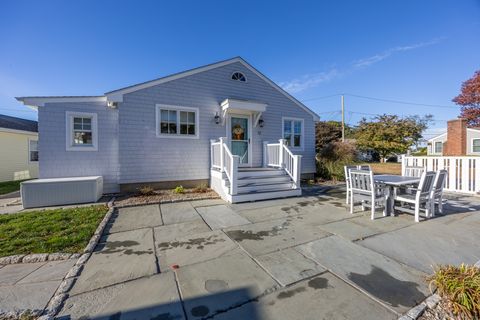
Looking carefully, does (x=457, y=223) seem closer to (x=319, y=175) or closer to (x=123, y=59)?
(x=319, y=175)

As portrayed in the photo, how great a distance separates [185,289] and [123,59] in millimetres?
10823

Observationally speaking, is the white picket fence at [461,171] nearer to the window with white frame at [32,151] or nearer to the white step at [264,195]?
the white step at [264,195]

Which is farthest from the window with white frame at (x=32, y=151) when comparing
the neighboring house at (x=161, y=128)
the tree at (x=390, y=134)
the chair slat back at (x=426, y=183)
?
the tree at (x=390, y=134)

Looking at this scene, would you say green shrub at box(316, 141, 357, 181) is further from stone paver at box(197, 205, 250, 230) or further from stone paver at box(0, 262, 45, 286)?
stone paver at box(0, 262, 45, 286)

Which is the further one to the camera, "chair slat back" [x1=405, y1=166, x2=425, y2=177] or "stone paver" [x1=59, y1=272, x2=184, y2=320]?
"chair slat back" [x1=405, y1=166, x2=425, y2=177]

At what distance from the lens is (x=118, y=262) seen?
272cm

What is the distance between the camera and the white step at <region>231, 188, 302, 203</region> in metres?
5.90

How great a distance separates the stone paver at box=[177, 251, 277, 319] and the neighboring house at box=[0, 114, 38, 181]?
1458 centimetres

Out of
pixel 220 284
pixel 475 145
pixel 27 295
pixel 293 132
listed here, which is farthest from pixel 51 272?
pixel 475 145

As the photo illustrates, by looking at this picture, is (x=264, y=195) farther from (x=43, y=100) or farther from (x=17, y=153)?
(x=17, y=153)

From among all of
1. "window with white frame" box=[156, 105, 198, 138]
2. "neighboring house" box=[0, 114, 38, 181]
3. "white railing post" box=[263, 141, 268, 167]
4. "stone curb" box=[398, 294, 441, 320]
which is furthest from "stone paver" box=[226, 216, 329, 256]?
"neighboring house" box=[0, 114, 38, 181]

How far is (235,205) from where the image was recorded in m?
5.64

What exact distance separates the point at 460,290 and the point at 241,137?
24.0 feet

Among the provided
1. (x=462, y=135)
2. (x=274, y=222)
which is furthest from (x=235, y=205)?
(x=462, y=135)
